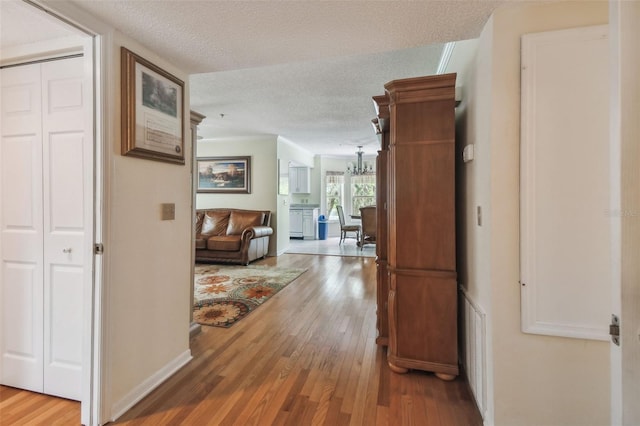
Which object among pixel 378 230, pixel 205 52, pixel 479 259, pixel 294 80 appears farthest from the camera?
pixel 294 80

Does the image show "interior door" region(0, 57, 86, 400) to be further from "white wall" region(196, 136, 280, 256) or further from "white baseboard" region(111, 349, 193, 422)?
"white wall" region(196, 136, 280, 256)

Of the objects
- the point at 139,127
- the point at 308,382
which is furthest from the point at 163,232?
the point at 308,382

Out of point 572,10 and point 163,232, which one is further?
point 163,232

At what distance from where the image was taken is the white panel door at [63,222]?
168 centimetres

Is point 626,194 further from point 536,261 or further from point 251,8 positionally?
point 251,8

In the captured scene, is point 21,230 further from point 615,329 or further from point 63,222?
point 615,329

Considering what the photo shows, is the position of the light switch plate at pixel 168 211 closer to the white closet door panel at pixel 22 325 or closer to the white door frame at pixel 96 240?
the white door frame at pixel 96 240

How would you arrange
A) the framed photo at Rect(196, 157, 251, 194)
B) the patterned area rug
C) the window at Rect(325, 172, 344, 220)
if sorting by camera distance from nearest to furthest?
the patterned area rug < the framed photo at Rect(196, 157, 251, 194) < the window at Rect(325, 172, 344, 220)

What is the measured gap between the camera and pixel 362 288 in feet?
12.9

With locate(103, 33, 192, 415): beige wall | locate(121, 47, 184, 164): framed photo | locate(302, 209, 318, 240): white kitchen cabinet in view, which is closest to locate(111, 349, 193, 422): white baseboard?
locate(103, 33, 192, 415): beige wall

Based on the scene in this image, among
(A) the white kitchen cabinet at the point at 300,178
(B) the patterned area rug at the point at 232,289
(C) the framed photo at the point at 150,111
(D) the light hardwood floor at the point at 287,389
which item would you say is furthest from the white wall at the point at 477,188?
(A) the white kitchen cabinet at the point at 300,178

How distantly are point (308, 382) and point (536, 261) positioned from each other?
1.48 meters

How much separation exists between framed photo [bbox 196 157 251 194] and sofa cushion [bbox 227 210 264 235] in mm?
595

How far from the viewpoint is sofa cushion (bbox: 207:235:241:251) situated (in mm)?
5270
